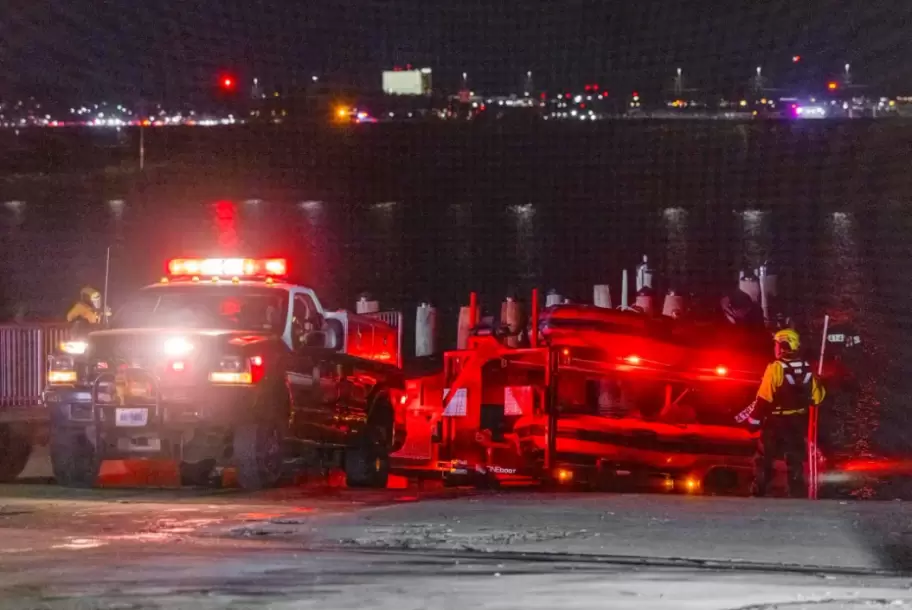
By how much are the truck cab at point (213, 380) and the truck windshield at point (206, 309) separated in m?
0.01

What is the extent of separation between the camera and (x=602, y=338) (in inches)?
551

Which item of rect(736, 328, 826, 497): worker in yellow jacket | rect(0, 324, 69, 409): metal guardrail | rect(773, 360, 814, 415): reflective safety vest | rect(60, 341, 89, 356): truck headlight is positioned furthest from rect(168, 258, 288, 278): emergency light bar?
rect(0, 324, 69, 409): metal guardrail

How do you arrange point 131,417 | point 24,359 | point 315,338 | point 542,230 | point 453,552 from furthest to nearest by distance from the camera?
point 542,230 < point 24,359 < point 315,338 < point 131,417 < point 453,552

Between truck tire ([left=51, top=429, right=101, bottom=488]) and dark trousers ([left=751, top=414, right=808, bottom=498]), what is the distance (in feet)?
18.8

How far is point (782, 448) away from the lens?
512 inches

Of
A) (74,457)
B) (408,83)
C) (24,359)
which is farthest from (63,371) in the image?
(408,83)

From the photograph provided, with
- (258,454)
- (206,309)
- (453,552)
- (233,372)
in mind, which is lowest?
(453,552)

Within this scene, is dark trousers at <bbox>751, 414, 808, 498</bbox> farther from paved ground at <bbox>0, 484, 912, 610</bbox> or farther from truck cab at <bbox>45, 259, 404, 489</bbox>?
truck cab at <bbox>45, 259, 404, 489</bbox>

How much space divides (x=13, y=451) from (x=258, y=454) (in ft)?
14.5

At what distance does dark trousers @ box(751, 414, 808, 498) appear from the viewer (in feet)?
42.3

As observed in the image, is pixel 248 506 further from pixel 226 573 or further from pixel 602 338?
pixel 602 338

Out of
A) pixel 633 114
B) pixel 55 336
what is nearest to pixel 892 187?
pixel 633 114

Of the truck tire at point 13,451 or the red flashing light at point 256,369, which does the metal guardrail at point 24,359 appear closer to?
the truck tire at point 13,451

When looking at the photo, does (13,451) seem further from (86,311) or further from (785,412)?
(785,412)
